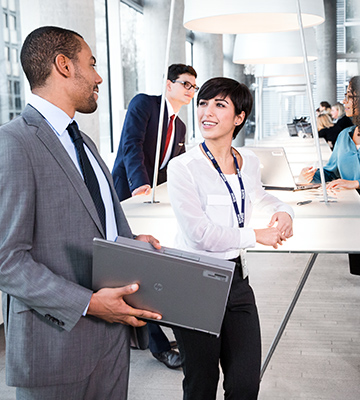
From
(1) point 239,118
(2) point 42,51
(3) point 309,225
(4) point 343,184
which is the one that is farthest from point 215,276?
(4) point 343,184

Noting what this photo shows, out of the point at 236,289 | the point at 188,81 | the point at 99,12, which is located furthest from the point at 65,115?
the point at 99,12

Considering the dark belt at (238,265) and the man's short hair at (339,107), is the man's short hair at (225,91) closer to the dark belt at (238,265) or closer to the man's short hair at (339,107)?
the dark belt at (238,265)

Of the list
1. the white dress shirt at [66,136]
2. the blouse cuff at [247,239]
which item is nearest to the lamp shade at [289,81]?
the blouse cuff at [247,239]

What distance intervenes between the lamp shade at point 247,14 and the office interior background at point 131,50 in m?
2.58

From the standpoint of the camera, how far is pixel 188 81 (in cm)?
387

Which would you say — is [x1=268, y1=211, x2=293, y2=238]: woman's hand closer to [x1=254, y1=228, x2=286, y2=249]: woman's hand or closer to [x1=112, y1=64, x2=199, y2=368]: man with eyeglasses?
[x1=254, y1=228, x2=286, y2=249]: woman's hand

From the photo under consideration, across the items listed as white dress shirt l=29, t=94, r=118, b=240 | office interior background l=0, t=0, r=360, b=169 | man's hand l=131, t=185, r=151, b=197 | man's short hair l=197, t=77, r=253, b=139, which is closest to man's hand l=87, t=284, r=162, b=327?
white dress shirt l=29, t=94, r=118, b=240

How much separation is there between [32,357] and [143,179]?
227 cm

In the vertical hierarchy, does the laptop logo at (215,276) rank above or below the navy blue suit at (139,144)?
below

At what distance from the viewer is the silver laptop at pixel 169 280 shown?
154 cm

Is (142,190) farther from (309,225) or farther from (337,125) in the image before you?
(337,125)

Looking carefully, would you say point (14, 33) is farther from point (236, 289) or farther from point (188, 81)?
point (236, 289)

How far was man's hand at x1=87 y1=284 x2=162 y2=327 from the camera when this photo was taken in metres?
1.54

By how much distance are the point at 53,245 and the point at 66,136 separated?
331mm
